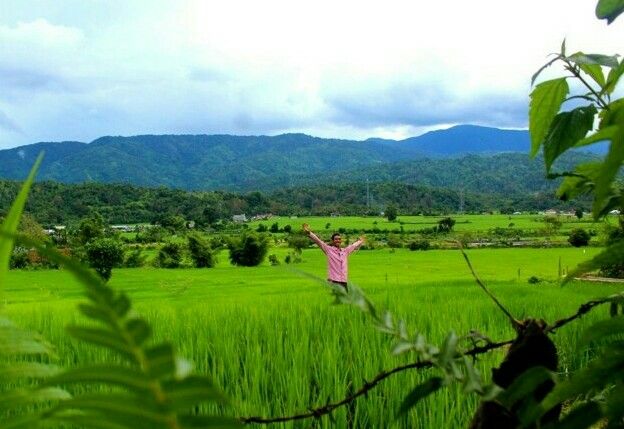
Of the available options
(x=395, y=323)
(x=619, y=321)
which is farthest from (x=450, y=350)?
(x=619, y=321)

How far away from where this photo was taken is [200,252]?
3094 centimetres

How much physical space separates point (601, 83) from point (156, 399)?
2.12 ft

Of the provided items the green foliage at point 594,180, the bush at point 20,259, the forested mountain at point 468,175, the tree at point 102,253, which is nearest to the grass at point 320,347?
the green foliage at point 594,180

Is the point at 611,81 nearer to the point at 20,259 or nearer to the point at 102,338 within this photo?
the point at 102,338

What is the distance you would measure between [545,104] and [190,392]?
1.91 feet

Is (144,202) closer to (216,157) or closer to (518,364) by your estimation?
(518,364)

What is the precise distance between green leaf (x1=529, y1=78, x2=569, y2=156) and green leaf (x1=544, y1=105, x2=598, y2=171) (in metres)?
0.02

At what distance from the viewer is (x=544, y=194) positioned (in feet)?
274

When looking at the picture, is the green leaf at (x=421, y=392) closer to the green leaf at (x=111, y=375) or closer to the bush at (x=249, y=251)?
the green leaf at (x=111, y=375)

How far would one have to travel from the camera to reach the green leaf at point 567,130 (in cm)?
65

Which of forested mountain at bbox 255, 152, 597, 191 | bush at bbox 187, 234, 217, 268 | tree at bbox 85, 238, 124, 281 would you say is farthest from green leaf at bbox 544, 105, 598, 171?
forested mountain at bbox 255, 152, 597, 191

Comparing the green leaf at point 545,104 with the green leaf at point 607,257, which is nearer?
the green leaf at point 607,257

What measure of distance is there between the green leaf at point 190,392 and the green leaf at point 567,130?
56 cm

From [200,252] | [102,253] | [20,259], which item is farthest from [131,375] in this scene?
[20,259]
